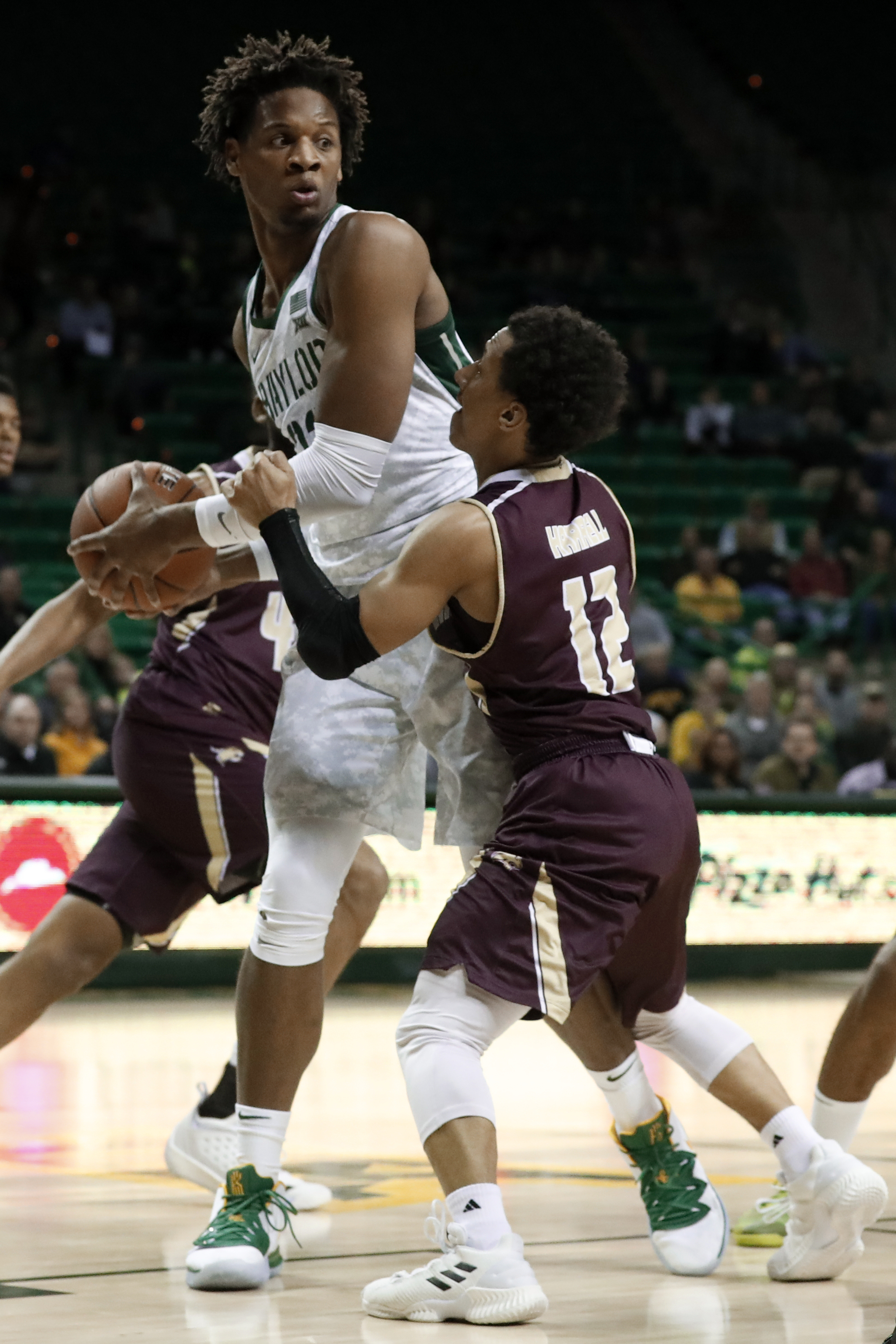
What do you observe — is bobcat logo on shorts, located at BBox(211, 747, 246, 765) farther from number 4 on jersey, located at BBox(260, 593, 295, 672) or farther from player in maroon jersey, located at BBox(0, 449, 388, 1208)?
number 4 on jersey, located at BBox(260, 593, 295, 672)

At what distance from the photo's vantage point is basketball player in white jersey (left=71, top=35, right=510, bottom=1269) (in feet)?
11.5

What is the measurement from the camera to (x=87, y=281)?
15.3 m

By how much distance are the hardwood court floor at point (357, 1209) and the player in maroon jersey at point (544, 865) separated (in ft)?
0.39

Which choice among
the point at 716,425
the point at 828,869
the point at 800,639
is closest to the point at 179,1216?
the point at 828,869

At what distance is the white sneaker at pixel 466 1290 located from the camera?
3039 millimetres

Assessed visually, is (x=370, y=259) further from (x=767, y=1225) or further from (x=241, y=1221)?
(x=767, y=1225)

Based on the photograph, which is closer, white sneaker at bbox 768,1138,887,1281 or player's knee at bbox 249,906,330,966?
white sneaker at bbox 768,1138,887,1281

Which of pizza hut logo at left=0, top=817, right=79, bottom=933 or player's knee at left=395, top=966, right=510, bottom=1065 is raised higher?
player's knee at left=395, top=966, right=510, bottom=1065

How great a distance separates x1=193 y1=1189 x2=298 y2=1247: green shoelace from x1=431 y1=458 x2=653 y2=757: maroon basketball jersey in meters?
0.90

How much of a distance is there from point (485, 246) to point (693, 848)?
Result: 1534 centimetres

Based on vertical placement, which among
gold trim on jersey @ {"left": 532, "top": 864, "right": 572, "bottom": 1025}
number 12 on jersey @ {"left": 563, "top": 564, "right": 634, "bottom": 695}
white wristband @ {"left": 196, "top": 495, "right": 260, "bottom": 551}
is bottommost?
gold trim on jersey @ {"left": 532, "top": 864, "right": 572, "bottom": 1025}

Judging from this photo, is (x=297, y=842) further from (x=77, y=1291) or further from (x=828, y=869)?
(x=828, y=869)

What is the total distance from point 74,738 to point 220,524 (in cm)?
715

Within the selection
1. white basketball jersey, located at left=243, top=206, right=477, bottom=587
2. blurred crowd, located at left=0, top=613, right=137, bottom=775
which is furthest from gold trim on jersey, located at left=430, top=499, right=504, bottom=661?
blurred crowd, located at left=0, top=613, right=137, bottom=775
